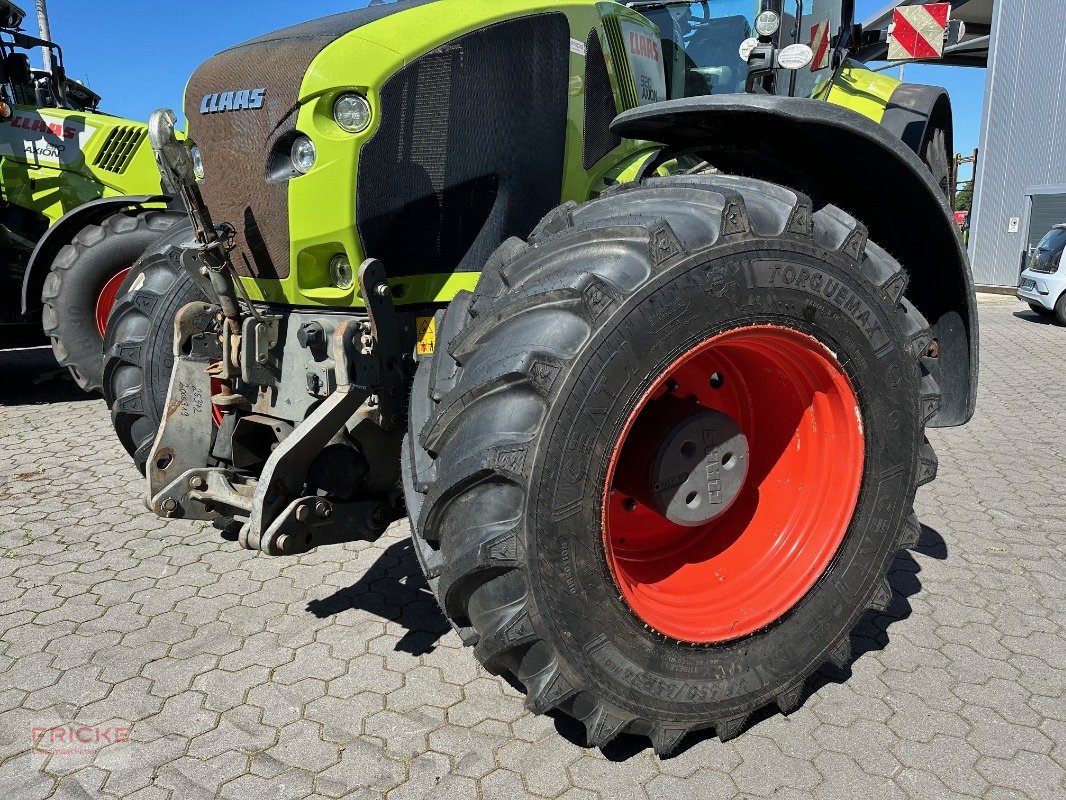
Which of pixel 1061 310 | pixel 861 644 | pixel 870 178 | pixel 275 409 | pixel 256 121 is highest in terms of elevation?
pixel 256 121

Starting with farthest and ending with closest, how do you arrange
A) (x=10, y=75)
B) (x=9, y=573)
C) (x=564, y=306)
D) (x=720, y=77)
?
(x=10, y=75) < (x=720, y=77) < (x=9, y=573) < (x=564, y=306)

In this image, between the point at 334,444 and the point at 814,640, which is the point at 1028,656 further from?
the point at 334,444

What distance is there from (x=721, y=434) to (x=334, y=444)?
1179mm

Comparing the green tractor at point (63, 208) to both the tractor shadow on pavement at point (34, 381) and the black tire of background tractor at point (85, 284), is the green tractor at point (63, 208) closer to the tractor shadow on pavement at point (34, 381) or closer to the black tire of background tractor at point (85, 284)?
the black tire of background tractor at point (85, 284)

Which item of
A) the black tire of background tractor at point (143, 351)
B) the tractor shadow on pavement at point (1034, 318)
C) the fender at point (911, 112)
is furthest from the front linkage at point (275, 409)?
the tractor shadow on pavement at point (1034, 318)

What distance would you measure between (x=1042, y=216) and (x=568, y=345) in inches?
693

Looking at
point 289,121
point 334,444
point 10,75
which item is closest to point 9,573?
point 334,444

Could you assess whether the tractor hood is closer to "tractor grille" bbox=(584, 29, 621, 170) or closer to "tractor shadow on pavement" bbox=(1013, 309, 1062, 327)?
"tractor grille" bbox=(584, 29, 621, 170)

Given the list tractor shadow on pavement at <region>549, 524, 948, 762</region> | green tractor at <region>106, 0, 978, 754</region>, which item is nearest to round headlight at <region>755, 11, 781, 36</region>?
green tractor at <region>106, 0, 978, 754</region>

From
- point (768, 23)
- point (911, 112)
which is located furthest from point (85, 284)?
point (911, 112)

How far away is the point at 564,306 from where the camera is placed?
1953 mm

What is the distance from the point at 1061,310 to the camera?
1162 centimetres

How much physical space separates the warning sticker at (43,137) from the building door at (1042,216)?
1580 cm

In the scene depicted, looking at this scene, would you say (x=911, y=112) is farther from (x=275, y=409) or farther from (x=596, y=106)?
(x=275, y=409)
